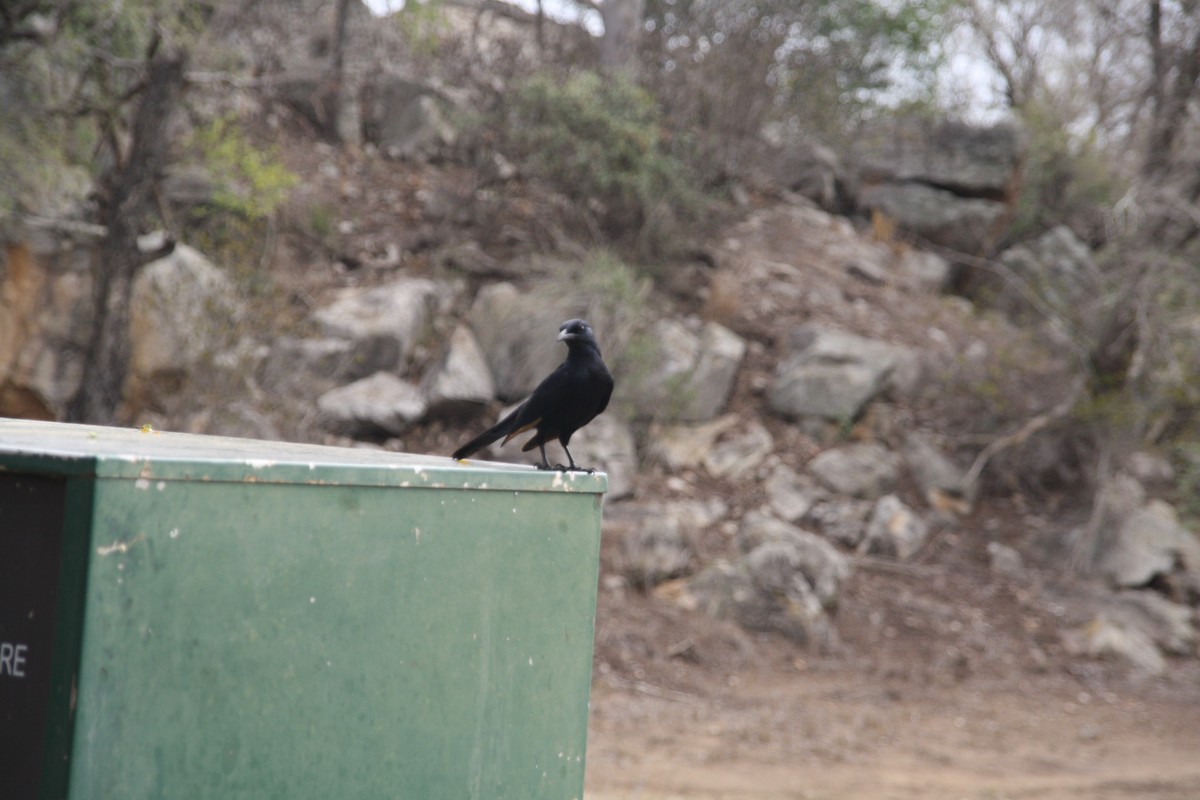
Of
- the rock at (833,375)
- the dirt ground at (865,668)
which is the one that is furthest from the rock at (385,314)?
the rock at (833,375)

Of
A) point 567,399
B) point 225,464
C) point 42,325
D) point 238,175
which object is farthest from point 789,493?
point 225,464

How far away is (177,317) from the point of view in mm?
9141

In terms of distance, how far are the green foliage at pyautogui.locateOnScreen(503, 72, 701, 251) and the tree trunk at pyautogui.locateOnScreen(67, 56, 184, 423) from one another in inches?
165

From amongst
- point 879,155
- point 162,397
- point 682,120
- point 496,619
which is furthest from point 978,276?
point 496,619

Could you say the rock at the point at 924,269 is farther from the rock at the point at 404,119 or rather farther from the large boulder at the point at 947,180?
the rock at the point at 404,119

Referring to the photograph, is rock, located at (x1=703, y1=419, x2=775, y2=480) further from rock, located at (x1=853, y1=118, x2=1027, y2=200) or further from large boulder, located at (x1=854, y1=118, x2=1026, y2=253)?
rock, located at (x1=853, y1=118, x2=1027, y2=200)

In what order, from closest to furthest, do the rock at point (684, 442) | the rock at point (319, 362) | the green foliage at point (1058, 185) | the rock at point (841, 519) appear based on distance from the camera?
the rock at point (319, 362) < the rock at point (841, 519) < the rock at point (684, 442) < the green foliage at point (1058, 185)

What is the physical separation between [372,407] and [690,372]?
311 centimetres

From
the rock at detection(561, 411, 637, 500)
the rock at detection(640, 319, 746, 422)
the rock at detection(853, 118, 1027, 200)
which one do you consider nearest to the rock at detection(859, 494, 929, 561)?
the rock at detection(640, 319, 746, 422)

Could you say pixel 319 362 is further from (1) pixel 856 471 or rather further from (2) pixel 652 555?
(1) pixel 856 471

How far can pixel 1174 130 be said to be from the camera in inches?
454

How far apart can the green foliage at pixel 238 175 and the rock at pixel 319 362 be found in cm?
143

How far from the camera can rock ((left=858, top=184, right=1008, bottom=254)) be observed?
15797mm

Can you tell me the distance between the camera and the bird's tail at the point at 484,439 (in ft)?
8.27
